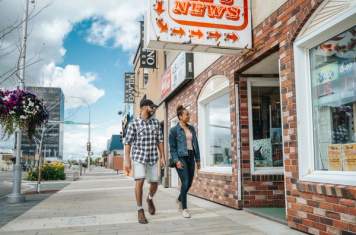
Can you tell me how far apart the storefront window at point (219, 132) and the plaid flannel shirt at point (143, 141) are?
248cm

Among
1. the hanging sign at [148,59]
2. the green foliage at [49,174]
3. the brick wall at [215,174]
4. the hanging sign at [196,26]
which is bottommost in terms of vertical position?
the green foliage at [49,174]

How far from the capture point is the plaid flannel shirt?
559cm

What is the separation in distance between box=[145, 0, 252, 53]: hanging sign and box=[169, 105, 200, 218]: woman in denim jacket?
111 cm

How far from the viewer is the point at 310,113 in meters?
4.70

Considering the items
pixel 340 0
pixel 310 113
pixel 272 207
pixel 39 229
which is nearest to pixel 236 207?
pixel 272 207

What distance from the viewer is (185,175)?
19.3 ft

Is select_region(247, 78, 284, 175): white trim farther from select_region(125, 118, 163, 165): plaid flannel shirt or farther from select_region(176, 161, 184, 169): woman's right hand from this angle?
select_region(125, 118, 163, 165): plaid flannel shirt

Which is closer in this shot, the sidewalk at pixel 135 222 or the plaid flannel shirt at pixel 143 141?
the sidewalk at pixel 135 222

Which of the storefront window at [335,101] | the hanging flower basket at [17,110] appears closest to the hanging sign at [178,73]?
the hanging flower basket at [17,110]

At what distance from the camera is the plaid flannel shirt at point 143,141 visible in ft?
18.3

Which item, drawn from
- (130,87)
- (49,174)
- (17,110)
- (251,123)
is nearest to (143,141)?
(251,123)

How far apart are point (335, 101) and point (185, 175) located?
8.33ft

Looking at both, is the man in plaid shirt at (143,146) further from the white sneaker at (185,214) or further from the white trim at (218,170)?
the white trim at (218,170)

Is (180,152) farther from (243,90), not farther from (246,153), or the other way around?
(243,90)
